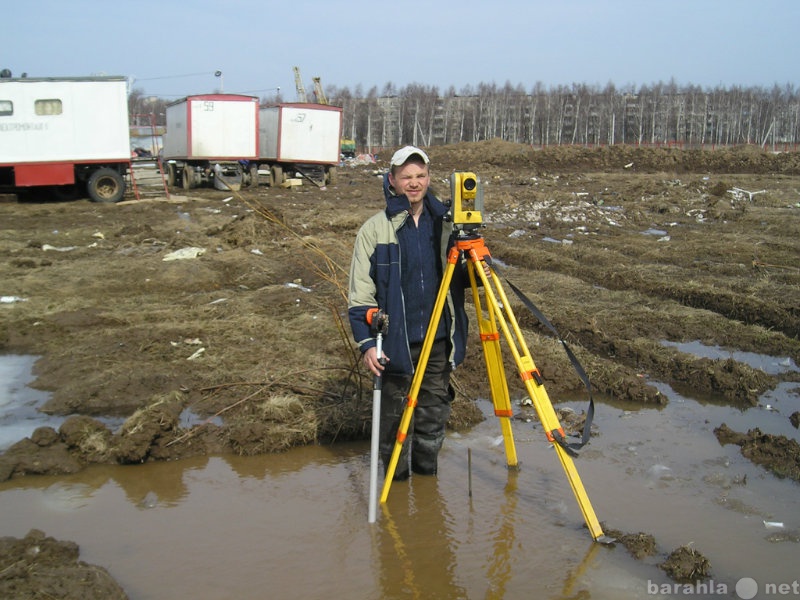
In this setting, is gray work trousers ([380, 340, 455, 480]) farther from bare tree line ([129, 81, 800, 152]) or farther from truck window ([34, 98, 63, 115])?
bare tree line ([129, 81, 800, 152])

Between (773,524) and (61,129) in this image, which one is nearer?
(773,524)

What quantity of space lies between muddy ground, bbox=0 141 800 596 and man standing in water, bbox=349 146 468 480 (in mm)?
1089

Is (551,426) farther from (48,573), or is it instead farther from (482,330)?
(48,573)

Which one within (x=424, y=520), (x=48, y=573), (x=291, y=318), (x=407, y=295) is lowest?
(x=424, y=520)

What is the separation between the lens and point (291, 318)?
8.12 meters

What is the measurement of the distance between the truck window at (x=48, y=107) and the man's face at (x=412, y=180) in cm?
1788

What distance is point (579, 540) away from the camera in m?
3.86

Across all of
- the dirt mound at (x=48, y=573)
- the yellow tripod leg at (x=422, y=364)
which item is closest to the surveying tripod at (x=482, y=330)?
the yellow tripod leg at (x=422, y=364)

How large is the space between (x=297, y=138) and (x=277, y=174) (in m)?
1.47

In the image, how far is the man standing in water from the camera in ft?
13.1

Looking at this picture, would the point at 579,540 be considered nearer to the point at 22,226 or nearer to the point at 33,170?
the point at 22,226

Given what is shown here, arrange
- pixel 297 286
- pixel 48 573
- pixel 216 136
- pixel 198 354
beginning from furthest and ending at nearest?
1. pixel 216 136
2. pixel 297 286
3. pixel 198 354
4. pixel 48 573

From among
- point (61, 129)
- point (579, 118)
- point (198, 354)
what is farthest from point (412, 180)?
point (579, 118)

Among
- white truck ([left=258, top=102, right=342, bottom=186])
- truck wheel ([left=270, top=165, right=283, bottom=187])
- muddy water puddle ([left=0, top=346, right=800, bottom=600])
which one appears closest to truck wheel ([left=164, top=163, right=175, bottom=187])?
white truck ([left=258, top=102, right=342, bottom=186])
